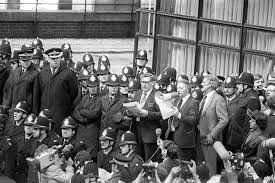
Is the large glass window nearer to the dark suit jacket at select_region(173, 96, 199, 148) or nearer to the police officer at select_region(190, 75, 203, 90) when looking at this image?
the police officer at select_region(190, 75, 203, 90)

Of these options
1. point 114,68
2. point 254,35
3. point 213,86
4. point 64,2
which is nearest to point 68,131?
point 213,86

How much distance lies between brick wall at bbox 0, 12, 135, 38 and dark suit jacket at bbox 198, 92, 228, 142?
62.1ft

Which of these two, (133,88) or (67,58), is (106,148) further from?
(67,58)

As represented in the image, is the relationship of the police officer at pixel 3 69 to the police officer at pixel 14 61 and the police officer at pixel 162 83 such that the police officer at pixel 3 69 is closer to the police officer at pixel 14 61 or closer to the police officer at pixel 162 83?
the police officer at pixel 14 61

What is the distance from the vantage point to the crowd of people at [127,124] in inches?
749

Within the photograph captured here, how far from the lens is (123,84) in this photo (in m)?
22.2

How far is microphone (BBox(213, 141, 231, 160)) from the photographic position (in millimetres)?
19534

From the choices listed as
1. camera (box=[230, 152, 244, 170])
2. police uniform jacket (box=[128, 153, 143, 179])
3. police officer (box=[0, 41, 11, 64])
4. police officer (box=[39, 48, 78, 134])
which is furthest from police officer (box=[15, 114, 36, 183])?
camera (box=[230, 152, 244, 170])

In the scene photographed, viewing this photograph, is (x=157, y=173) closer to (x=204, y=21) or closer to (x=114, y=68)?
(x=204, y=21)

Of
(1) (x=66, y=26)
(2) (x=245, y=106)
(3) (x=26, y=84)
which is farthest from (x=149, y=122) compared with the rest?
(1) (x=66, y=26)

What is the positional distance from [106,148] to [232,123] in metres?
2.16

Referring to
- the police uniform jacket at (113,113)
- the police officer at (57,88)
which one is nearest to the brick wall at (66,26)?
the police officer at (57,88)

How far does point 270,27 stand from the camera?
946 inches

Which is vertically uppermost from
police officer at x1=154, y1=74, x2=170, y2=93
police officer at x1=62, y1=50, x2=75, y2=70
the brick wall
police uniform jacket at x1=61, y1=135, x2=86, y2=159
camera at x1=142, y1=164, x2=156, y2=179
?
the brick wall
